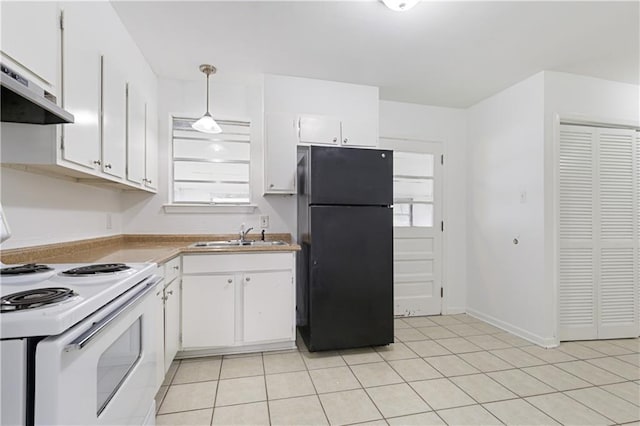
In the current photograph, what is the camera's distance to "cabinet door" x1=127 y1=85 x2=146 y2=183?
2.21m

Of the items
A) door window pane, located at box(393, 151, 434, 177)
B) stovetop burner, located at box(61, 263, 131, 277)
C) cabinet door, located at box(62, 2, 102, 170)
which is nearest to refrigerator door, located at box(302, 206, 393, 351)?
door window pane, located at box(393, 151, 434, 177)

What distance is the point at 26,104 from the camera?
4.03 feet

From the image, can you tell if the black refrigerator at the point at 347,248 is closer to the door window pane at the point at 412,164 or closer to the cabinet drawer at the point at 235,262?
the cabinet drawer at the point at 235,262

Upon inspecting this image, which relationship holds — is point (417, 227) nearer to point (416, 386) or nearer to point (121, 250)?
point (416, 386)

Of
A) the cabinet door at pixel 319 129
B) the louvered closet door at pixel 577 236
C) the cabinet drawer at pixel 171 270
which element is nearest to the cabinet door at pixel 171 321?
the cabinet drawer at pixel 171 270

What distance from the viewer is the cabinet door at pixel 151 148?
2639mm

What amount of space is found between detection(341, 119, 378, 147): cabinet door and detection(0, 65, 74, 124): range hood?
2.24 meters

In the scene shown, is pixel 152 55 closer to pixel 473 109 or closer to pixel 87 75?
pixel 87 75

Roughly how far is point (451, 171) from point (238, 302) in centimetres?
291

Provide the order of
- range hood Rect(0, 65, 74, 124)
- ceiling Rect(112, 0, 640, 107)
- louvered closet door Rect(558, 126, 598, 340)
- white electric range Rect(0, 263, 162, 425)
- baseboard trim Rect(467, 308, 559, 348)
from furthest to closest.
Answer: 1. louvered closet door Rect(558, 126, 598, 340)
2. baseboard trim Rect(467, 308, 559, 348)
3. ceiling Rect(112, 0, 640, 107)
4. range hood Rect(0, 65, 74, 124)
5. white electric range Rect(0, 263, 162, 425)

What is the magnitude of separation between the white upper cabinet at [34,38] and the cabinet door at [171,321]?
4.48ft

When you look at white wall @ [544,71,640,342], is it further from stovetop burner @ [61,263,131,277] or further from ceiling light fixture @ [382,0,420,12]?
stovetop burner @ [61,263,131,277]

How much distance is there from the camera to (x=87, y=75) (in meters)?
1.59

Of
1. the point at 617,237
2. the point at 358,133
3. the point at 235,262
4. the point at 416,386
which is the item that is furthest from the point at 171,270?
the point at 617,237
